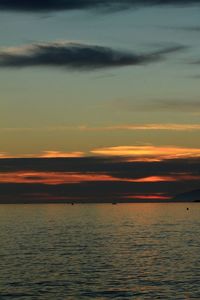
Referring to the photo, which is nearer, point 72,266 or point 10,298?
point 10,298

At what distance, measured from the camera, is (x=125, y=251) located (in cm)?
12088

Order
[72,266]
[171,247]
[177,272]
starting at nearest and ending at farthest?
[177,272], [72,266], [171,247]

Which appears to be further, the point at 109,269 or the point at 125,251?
→ the point at 125,251

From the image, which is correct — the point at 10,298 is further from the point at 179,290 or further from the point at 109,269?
the point at 109,269

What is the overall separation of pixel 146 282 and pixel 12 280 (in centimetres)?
1628

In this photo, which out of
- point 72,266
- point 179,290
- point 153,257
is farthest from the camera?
point 153,257

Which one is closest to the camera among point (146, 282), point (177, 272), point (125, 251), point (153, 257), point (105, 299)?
point (105, 299)

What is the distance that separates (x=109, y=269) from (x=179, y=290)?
64.5ft

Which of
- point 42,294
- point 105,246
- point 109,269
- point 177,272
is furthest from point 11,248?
point 42,294

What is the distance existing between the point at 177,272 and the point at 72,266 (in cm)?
1591

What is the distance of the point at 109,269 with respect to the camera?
301ft

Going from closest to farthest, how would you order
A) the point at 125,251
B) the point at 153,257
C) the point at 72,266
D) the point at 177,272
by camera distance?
the point at 177,272 < the point at 72,266 < the point at 153,257 < the point at 125,251

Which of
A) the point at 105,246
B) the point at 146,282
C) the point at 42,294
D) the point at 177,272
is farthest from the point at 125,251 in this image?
the point at 42,294

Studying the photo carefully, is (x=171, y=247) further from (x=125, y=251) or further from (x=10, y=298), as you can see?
(x=10, y=298)
